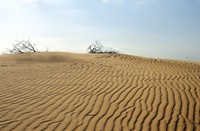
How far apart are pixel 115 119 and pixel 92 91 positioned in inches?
84.2

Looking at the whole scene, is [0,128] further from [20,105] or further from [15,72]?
[15,72]

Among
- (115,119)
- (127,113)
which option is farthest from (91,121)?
(127,113)

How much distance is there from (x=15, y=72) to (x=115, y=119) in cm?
624

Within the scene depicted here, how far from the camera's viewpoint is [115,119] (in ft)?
18.4

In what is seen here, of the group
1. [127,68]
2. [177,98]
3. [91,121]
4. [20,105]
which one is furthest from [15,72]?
[177,98]

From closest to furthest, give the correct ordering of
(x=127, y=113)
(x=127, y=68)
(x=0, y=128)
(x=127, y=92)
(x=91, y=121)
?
(x=0, y=128), (x=91, y=121), (x=127, y=113), (x=127, y=92), (x=127, y=68)

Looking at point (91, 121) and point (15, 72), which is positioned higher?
point (15, 72)

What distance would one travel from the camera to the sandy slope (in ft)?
17.7

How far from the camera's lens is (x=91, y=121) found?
5.49 meters

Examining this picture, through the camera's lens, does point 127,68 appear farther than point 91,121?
Yes

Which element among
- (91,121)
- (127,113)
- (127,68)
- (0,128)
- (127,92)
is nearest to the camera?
(0,128)

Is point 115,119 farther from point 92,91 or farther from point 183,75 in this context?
point 183,75

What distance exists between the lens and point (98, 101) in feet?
22.0

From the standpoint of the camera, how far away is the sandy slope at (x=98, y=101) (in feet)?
17.7
